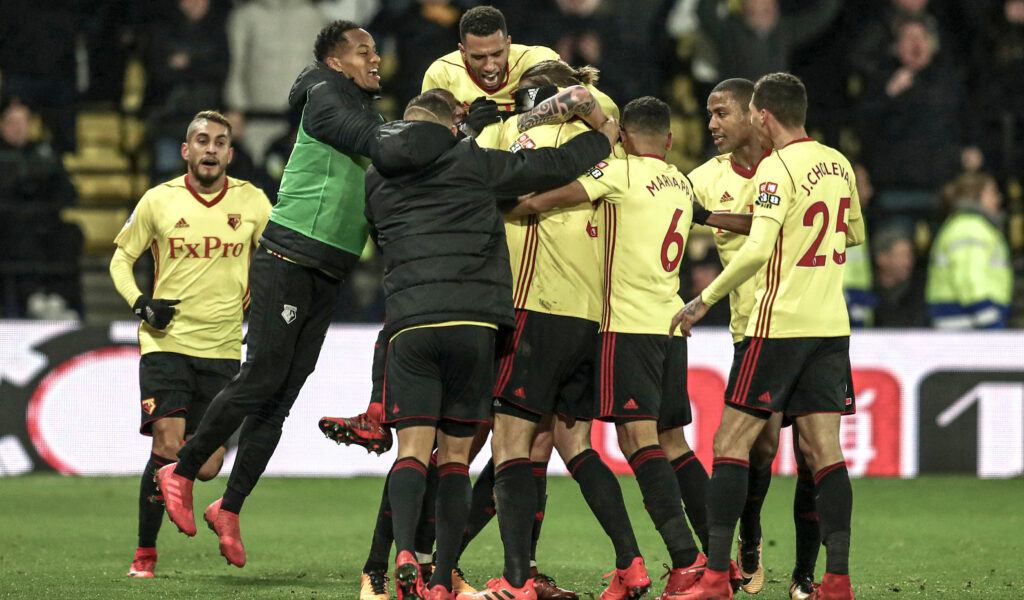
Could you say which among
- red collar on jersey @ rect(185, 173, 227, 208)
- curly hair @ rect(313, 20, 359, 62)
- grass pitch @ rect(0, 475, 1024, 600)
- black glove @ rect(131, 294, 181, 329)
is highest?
curly hair @ rect(313, 20, 359, 62)

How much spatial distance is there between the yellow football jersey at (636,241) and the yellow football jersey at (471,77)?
81cm

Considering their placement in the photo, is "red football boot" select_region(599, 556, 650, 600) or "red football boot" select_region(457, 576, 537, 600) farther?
"red football boot" select_region(599, 556, 650, 600)

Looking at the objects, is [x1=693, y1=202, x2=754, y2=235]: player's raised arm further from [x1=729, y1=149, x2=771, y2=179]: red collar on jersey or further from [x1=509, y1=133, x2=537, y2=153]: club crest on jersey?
[x1=509, y1=133, x2=537, y2=153]: club crest on jersey

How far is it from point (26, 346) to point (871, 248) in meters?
7.02

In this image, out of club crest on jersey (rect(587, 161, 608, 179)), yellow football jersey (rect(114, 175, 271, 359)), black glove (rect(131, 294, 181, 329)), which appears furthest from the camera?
yellow football jersey (rect(114, 175, 271, 359))

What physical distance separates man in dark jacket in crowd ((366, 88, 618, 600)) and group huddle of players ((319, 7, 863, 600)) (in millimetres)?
127

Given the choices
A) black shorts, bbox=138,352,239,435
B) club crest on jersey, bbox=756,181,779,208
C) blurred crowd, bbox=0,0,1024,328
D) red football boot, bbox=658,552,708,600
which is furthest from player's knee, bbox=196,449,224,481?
blurred crowd, bbox=0,0,1024,328

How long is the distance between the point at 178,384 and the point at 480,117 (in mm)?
2489

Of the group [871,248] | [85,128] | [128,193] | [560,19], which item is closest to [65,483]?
[128,193]

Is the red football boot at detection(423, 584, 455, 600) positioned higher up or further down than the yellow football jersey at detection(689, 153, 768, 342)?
further down

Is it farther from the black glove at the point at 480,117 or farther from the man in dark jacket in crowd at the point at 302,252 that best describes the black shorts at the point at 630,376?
the man in dark jacket in crowd at the point at 302,252

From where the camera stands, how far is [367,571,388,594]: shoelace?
6.36m

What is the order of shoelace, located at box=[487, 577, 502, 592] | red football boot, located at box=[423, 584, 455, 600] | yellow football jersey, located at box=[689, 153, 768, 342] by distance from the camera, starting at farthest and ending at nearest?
yellow football jersey, located at box=[689, 153, 768, 342]
shoelace, located at box=[487, 577, 502, 592]
red football boot, located at box=[423, 584, 455, 600]

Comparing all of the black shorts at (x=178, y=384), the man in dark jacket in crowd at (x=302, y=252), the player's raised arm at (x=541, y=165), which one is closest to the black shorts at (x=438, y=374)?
the player's raised arm at (x=541, y=165)
